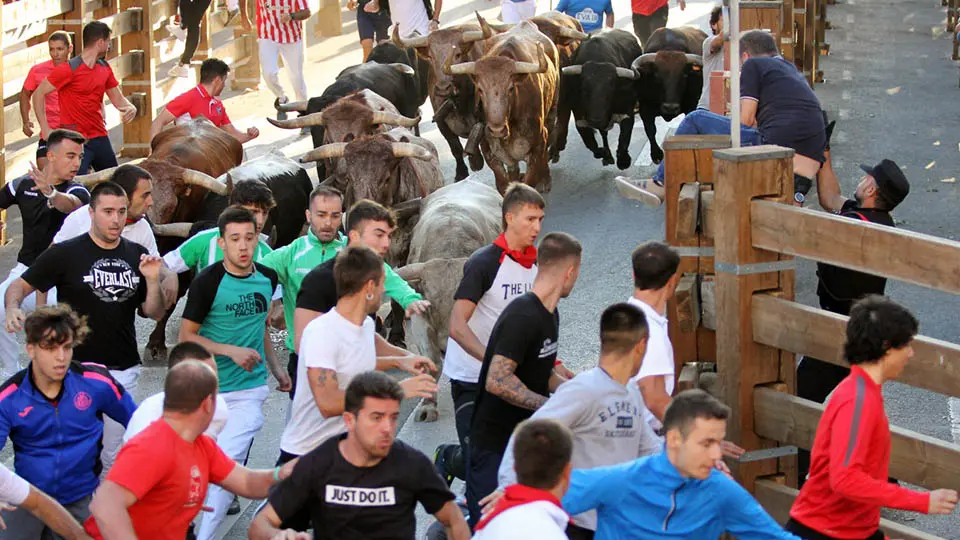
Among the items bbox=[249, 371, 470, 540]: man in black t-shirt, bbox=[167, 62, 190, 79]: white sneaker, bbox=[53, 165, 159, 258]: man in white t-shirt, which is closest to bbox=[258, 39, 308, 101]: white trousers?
bbox=[167, 62, 190, 79]: white sneaker

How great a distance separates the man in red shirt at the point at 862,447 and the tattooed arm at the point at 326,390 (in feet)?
6.66

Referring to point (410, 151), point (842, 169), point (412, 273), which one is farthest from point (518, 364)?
point (842, 169)

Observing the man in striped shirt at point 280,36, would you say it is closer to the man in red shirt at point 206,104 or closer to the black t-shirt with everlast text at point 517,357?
the man in red shirt at point 206,104

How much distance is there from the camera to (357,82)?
16.0 metres

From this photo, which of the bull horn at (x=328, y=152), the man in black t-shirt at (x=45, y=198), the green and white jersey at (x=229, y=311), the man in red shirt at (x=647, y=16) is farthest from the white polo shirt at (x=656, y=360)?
the man in red shirt at (x=647, y=16)

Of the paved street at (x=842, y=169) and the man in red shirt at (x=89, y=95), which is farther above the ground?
the man in red shirt at (x=89, y=95)

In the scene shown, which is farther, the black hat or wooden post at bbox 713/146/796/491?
the black hat

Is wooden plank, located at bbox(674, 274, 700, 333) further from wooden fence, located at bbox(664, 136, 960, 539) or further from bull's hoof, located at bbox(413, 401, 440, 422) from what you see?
bull's hoof, located at bbox(413, 401, 440, 422)

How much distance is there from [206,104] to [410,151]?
2.84m

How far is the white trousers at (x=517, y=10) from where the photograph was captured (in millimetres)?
19609

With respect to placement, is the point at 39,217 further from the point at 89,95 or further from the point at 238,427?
the point at 89,95

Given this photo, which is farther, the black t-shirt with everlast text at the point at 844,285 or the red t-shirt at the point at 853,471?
the black t-shirt with everlast text at the point at 844,285

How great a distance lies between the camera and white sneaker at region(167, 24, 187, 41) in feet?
70.6

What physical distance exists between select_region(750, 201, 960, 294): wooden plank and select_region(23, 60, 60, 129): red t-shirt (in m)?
9.23
